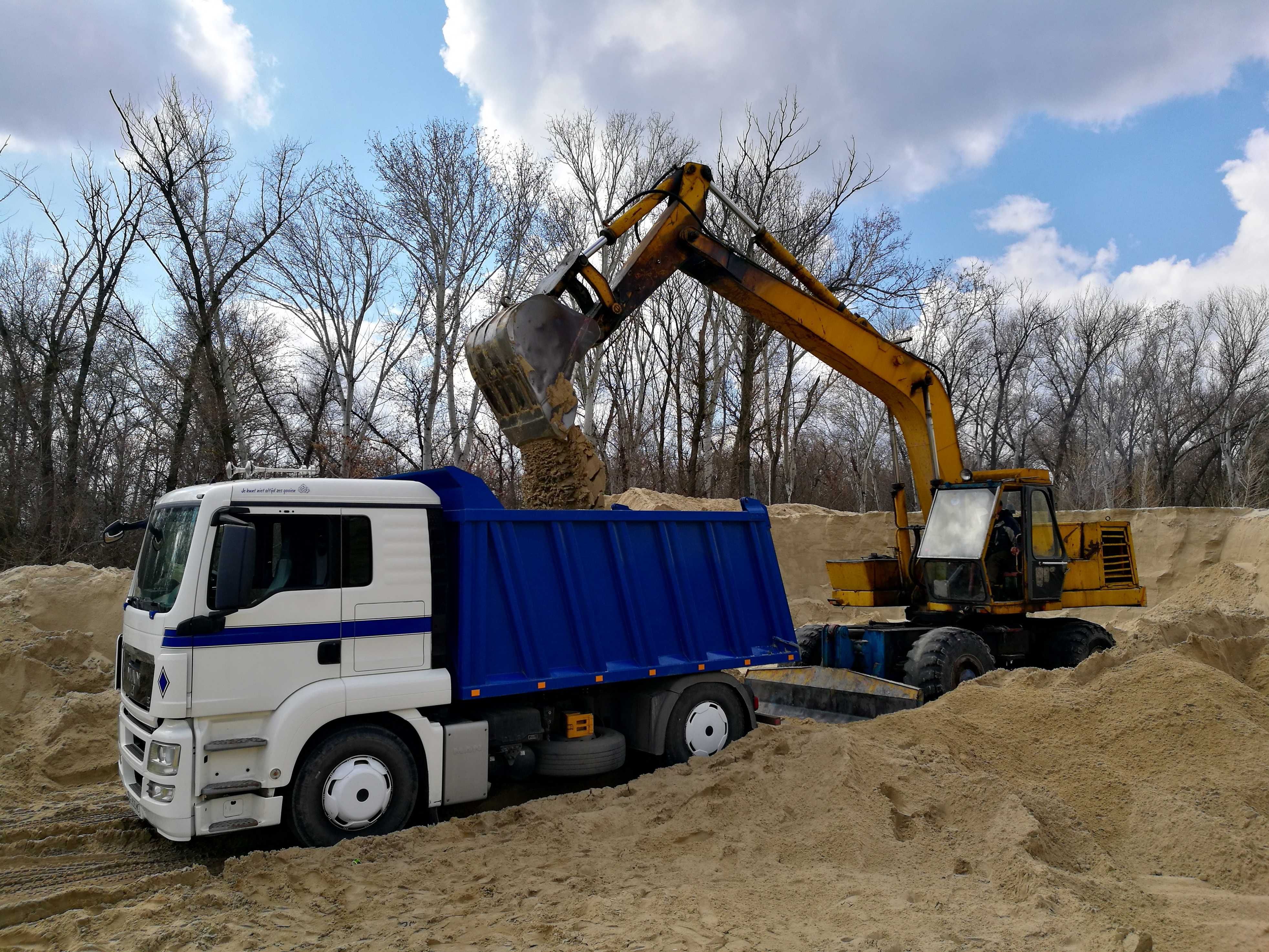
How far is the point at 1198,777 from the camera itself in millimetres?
6355

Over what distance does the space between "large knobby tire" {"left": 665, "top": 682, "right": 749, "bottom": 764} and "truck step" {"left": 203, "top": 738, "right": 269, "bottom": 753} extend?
316cm

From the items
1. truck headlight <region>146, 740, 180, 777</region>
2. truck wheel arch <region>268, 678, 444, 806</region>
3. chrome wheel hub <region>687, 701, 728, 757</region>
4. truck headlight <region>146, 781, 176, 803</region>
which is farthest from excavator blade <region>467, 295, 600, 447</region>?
truck headlight <region>146, 781, 176, 803</region>

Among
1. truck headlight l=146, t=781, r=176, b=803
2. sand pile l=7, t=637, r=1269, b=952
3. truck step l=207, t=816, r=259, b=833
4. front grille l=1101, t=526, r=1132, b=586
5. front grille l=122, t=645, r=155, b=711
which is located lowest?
sand pile l=7, t=637, r=1269, b=952

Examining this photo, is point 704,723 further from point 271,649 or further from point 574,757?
point 271,649

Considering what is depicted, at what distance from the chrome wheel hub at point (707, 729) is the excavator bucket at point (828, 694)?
109 centimetres

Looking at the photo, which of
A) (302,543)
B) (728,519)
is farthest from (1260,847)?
(302,543)

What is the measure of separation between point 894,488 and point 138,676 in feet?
28.3

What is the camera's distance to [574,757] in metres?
6.72

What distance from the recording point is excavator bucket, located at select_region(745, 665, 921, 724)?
8.65 metres

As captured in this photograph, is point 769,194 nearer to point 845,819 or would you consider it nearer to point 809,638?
point 809,638

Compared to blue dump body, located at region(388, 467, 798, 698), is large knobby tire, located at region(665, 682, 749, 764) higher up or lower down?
lower down

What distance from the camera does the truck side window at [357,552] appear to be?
5879 millimetres

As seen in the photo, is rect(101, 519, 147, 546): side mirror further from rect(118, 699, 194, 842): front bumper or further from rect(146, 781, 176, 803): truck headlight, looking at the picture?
rect(146, 781, 176, 803): truck headlight

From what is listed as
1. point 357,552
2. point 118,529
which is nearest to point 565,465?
point 357,552
